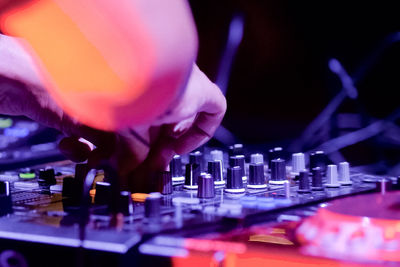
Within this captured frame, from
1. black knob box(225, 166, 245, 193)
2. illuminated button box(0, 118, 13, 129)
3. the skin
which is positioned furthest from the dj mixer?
illuminated button box(0, 118, 13, 129)

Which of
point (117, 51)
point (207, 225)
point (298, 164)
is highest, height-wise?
point (117, 51)

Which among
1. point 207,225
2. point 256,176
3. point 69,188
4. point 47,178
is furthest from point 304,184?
point 47,178

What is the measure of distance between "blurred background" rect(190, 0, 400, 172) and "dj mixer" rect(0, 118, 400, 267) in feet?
3.67

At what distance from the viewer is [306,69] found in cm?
223

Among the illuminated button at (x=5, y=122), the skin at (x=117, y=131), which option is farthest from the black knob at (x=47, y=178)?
the illuminated button at (x=5, y=122)

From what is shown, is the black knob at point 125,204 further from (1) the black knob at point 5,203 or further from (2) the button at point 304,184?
(2) the button at point 304,184

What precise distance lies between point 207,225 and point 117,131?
0.39 m

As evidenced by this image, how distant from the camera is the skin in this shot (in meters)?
1.03

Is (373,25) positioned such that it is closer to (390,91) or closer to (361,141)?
(390,91)

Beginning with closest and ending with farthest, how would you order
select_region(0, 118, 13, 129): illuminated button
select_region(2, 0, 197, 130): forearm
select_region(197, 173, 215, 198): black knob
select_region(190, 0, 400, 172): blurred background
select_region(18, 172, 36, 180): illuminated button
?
select_region(2, 0, 197, 130): forearm < select_region(197, 173, 215, 198): black knob < select_region(18, 172, 36, 180): illuminated button < select_region(0, 118, 13, 129): illuminated button < select_region(190, 0, 400, 172): blurred background

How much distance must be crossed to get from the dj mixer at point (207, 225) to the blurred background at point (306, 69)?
3.67ft

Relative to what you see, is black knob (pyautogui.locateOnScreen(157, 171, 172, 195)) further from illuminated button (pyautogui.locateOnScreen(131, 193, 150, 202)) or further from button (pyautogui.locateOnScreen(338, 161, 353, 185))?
button (pyautogui.locateOnScreen(338, 161, 353, 185))

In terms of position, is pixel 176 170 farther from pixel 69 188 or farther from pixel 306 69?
pixel 306 69

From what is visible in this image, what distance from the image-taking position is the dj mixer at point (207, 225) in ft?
2.02
